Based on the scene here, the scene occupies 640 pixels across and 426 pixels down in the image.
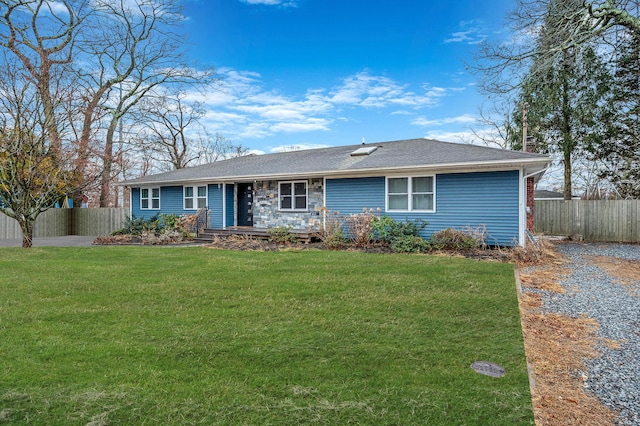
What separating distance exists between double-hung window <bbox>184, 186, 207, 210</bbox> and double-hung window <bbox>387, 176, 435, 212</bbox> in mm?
8155

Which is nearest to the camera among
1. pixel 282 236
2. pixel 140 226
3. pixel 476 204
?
pixel 476 204

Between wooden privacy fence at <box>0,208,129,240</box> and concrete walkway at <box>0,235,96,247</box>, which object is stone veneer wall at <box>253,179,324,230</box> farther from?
wooden privacy fence at <box>0,208,129,240</box>

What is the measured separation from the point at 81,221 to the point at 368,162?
16033 mm

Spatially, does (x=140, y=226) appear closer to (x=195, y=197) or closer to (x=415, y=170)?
(x=195, y=197)

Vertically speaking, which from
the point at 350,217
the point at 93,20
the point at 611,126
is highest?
the point at 93,20

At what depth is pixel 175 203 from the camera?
1722cm

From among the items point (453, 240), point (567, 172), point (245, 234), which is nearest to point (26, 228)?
point (245, 234)

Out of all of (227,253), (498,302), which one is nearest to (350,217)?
(227,253)

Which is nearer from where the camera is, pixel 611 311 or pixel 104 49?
pixel 611 311

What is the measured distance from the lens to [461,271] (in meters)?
7.62

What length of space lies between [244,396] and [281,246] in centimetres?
928

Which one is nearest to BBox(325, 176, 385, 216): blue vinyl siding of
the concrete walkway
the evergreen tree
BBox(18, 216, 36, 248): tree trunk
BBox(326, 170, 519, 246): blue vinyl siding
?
BBox(326, 170, 519, 246): blue vinyl siding

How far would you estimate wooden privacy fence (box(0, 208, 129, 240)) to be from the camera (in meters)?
19.4

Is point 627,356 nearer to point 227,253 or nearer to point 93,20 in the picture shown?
point 227,253
